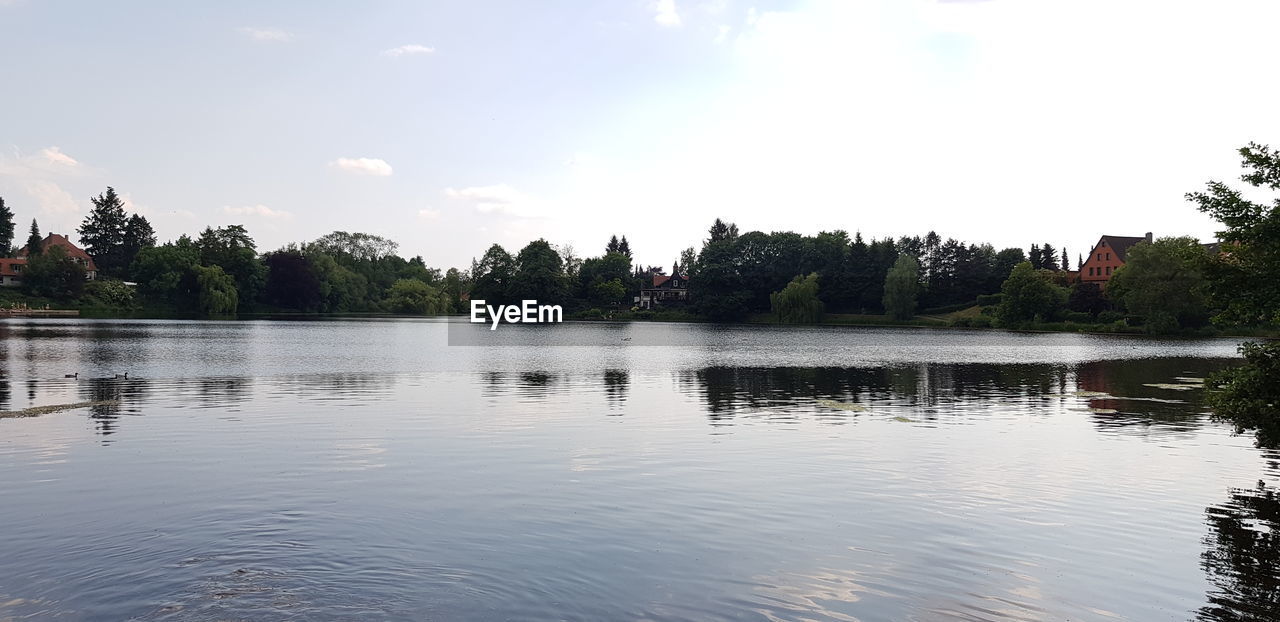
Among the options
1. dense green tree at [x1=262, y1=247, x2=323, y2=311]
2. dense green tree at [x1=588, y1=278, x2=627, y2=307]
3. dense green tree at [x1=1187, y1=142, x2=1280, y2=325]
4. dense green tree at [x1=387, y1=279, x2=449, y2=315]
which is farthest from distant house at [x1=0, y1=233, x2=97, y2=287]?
dense green tree at [x1=1187, y1=142, x2=1280, y2=325]

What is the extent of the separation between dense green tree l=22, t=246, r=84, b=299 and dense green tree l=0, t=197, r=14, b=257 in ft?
144

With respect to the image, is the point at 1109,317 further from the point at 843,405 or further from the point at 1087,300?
the point at 843,405

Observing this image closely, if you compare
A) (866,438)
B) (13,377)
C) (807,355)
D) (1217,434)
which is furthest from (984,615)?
(807,355)

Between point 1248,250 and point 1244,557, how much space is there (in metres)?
10.4

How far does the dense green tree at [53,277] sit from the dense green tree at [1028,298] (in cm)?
15795

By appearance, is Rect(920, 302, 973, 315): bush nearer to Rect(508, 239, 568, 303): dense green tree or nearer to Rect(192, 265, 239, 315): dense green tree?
Rect(508, 239, 568, 303): dense green tree

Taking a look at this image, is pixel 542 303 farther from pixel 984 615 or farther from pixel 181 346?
pixel 984 615

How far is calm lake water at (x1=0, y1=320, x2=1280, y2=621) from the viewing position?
10641 mm

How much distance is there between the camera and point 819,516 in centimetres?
1509

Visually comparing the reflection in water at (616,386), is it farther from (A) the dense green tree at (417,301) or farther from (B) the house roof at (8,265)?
(B) the house roof at (8,265)

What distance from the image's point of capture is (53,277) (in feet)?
472

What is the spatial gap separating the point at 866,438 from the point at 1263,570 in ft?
41.2

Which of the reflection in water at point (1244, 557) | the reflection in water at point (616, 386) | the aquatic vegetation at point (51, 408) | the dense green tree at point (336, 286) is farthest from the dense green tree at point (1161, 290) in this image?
the dense green tree at point (336, 286)

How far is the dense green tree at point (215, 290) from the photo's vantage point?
145 m
